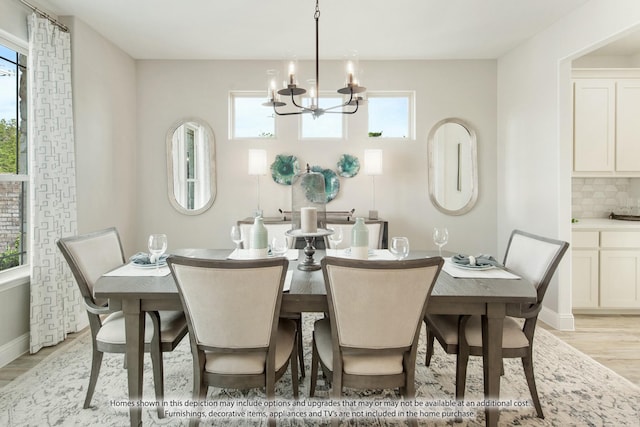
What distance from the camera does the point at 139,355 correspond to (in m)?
1.72

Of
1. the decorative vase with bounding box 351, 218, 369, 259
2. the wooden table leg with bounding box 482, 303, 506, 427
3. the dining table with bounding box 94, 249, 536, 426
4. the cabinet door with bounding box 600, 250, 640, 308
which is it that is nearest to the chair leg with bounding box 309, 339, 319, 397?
the dining table with bounding box 94, 249, 536, 426

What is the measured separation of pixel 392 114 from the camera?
4.19m

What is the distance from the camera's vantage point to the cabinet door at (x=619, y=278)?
10.8 ft

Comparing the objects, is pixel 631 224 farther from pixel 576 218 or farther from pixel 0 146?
pixel 0 146

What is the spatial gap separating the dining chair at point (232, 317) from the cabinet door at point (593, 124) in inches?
132

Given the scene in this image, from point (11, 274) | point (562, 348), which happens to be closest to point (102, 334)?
point (11, 274)

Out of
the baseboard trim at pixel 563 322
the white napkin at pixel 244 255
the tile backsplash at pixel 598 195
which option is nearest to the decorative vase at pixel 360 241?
the white napkin at pixel 244 255

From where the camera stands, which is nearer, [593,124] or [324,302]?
[324,302]

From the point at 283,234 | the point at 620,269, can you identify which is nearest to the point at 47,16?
the point at 283,234

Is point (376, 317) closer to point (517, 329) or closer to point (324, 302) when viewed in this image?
point (324, 302)

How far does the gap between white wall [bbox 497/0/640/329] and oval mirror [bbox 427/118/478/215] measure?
385 millimetres

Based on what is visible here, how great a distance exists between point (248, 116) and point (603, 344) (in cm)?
403

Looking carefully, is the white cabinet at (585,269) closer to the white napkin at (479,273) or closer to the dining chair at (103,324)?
the white napkin at (479,273)

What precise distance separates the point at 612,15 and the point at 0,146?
4553mm
